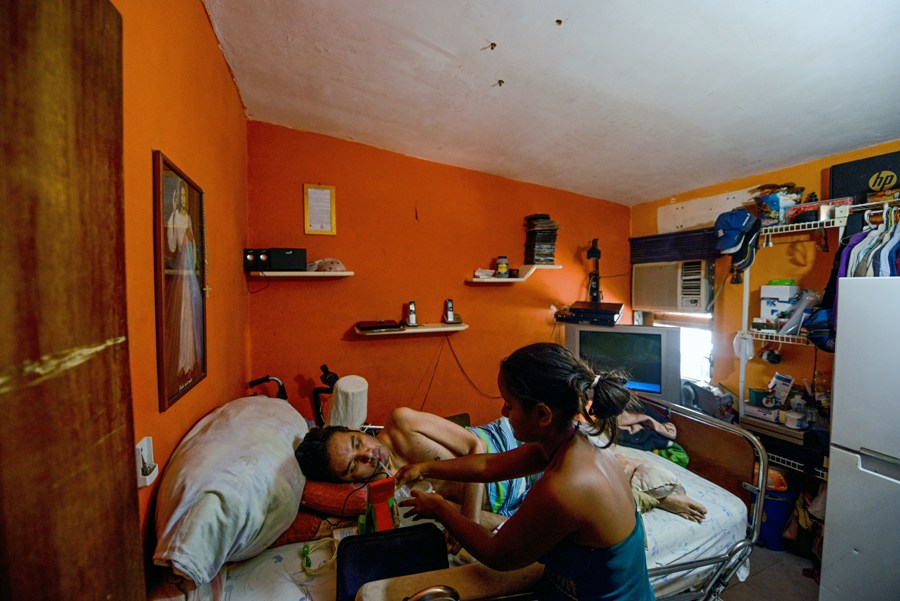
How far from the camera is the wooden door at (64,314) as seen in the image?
1.16 feet

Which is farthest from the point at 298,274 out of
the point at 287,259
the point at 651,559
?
the point at 651,559

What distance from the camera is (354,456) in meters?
1.57

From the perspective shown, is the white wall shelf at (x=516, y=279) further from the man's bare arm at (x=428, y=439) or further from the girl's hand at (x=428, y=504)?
the girl's hand at (x=428, y=504)

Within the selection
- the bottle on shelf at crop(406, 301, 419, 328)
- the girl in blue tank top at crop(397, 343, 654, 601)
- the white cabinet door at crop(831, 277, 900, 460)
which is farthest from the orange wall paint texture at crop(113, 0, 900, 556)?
the girl in blue tank top at crop(397, 343, 654, 601)

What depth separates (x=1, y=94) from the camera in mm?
344

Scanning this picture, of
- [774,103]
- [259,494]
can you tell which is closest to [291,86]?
[259,494]

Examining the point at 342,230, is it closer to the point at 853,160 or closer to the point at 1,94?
the point at 1,94

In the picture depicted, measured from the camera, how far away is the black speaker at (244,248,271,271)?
2164 mm

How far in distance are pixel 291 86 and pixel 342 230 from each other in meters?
0.92

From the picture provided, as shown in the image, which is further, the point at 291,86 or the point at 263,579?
the point at 291,86

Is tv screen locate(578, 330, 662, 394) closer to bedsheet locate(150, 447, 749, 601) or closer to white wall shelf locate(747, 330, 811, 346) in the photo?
white wall shelf locate(747, 330, 811, 346)

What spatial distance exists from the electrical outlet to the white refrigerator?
282 centimetres

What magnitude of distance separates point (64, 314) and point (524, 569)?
1.27 m

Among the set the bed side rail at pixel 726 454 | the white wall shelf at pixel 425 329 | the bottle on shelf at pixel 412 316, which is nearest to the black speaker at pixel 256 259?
the white wall shelf at pixel 425 329
